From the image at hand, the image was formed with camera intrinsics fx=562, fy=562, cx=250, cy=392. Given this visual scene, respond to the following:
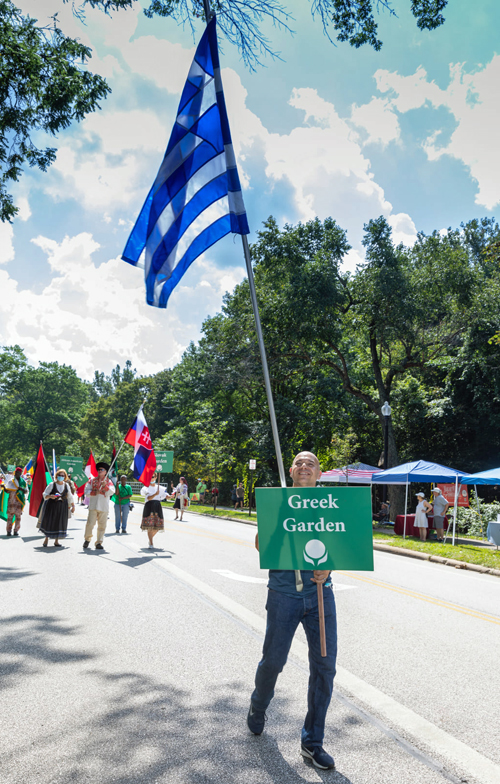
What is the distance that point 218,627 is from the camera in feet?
21.2

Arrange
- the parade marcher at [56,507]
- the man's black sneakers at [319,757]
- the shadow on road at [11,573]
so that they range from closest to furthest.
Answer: the man's black sneakers at [319,757] < the shadow on road at [11,573] < the parade marcher at [56,507]

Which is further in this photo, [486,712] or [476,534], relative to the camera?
[476,534]

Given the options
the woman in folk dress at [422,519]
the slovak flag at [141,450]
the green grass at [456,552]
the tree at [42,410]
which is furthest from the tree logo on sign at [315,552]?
the tree at [42,410]

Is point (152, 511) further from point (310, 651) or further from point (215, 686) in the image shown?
point (310, 651)

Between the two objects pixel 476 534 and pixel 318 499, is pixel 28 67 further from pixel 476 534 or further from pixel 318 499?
pixel 476 534

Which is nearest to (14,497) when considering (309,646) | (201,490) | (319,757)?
(309,646)

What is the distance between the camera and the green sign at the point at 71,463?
21.8 metres

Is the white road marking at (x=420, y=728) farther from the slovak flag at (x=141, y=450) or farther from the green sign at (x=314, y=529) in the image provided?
the slovak flag at (x=141, y=450)

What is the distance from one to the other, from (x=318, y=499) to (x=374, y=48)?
8.63 metres

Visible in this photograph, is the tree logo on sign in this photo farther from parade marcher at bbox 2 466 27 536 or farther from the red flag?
parade marcher at bbox 2 466 27 536

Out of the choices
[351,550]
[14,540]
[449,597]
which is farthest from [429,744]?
[14,540]

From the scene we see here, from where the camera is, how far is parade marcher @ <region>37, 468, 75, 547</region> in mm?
12641

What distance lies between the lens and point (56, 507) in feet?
42.4

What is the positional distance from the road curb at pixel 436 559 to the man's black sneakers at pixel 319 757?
10187 millimetres
